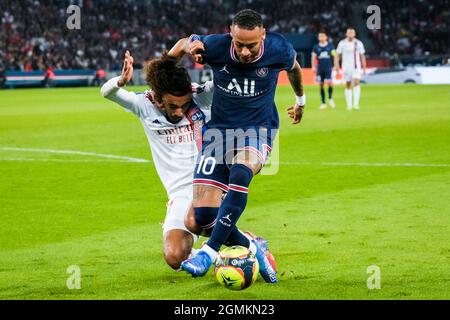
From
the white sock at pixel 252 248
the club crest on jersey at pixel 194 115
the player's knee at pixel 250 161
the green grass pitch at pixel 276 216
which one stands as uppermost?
the club crest on jersey at pixel 194 115

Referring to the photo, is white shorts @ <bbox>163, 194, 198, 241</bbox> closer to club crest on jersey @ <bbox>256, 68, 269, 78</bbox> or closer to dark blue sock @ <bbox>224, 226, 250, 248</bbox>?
dark blue sock @ <bbox>224, 226, 250, 248</bbox>

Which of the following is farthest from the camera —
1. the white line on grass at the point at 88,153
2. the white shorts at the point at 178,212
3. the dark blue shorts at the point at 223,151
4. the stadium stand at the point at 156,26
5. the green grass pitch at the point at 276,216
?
the stadium stand at the point at 156,26

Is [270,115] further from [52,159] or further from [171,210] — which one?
[52,159]

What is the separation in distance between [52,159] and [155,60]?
8513mm

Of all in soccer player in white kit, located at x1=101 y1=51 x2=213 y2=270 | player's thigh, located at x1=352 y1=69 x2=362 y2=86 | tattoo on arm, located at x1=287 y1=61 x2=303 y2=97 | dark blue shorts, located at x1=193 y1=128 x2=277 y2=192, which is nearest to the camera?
dark blue shorts, located at x1=193 y1=128 x2=277 y2=192

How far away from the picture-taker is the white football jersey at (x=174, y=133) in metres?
7.48

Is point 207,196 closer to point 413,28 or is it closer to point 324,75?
point 324,75

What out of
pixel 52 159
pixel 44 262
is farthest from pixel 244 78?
pixel 52 159

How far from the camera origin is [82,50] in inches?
1965

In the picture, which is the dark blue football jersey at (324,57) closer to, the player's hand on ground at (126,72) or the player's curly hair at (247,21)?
the player's hand on ground at (126,72)

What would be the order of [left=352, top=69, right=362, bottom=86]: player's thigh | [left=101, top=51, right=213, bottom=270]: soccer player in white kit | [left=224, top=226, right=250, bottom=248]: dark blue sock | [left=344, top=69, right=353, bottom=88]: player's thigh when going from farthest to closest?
[left=344, top=69, right=353, bottom=88]: player's thigh, [left=352, top=69, right=362, bottom=86]: player's thigh, [left=101, top=51, right=213, bottom=270]: soccer player in white kit, [left=224, top=226, right=250, bottom=248]: dark blue sock

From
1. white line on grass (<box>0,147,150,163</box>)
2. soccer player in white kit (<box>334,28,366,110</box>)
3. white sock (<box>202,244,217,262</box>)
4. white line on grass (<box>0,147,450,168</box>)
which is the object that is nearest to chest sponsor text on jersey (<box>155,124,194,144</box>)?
white sock (<box>202,244,217,262</box>)

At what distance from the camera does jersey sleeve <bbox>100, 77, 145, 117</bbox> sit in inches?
287

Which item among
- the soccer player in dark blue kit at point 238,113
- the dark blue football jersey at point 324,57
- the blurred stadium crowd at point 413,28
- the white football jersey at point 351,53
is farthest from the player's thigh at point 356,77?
the blurred stadium crowd at point 413,28
